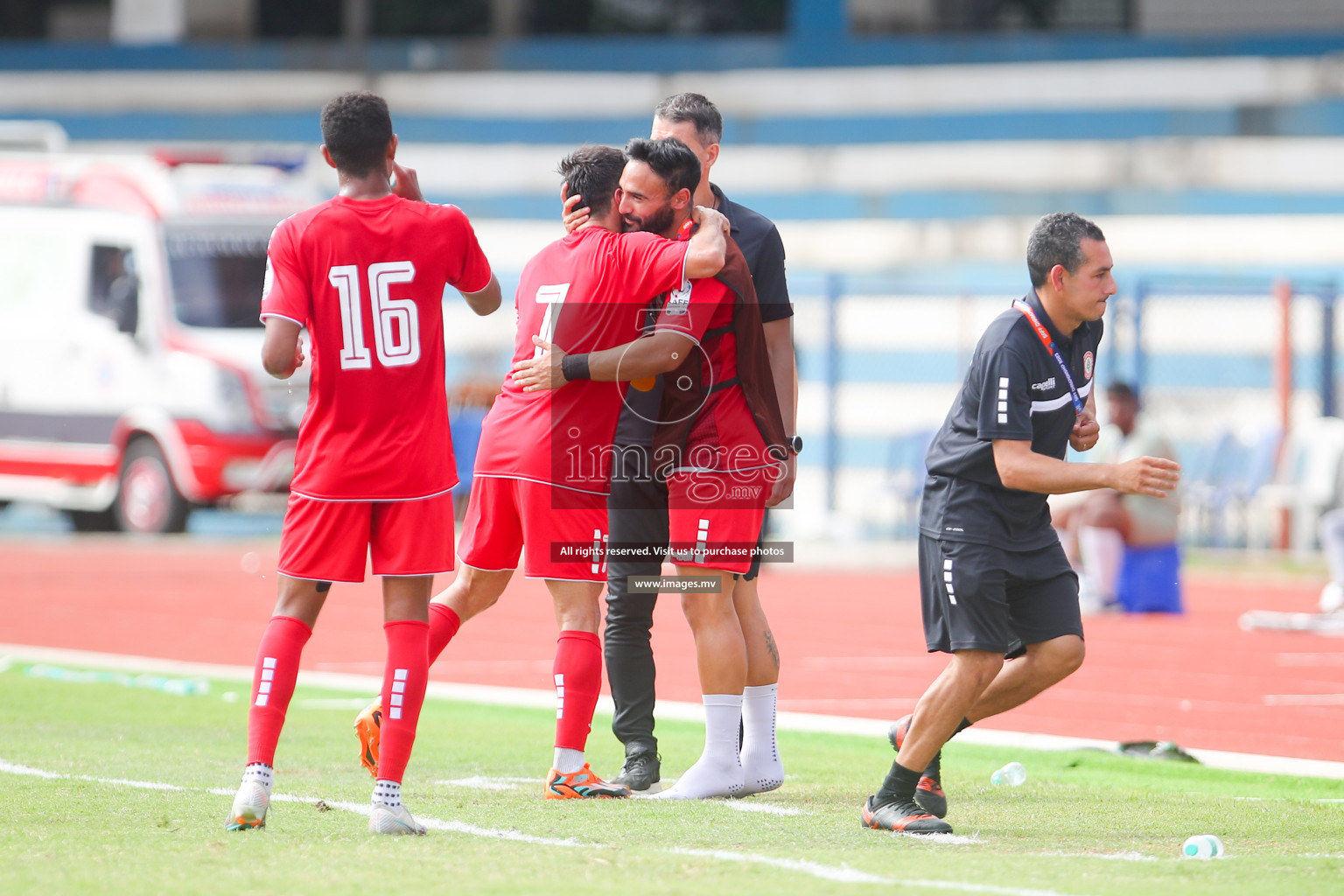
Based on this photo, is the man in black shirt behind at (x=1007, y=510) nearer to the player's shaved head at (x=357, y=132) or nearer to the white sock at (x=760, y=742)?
the white sock at (x=760, y=742)

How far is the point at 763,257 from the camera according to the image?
21.0 feet

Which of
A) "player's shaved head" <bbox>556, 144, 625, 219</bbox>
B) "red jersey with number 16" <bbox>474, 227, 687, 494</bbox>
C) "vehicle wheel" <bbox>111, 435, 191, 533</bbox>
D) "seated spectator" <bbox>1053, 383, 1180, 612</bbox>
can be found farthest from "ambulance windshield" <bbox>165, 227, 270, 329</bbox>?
"red jersey with number 16" <bbox>474, 227, 687, 494</bbox>

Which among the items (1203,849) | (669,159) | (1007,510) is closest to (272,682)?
(669,159)

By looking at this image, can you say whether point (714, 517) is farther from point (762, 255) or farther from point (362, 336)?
point (362, 336)

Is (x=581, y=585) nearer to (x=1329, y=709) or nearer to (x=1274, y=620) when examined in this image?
(x=1329, y=709)

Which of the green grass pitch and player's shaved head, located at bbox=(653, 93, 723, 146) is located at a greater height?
player's shaved head, located at bbox=(653, 93, 723, 146)

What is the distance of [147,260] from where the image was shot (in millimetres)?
18797

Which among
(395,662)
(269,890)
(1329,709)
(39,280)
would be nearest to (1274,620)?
(1329,709)

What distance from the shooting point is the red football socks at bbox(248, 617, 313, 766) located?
5203mm

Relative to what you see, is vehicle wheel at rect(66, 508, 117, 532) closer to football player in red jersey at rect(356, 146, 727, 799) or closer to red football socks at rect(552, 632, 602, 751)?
football player in red jersey at rect(356, 146, 727, 799)

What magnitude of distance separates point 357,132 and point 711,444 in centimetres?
161

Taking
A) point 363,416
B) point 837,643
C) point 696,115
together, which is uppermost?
point 696,115

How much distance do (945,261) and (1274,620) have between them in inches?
450

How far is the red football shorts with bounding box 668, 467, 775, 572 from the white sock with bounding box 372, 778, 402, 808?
4.30ft
